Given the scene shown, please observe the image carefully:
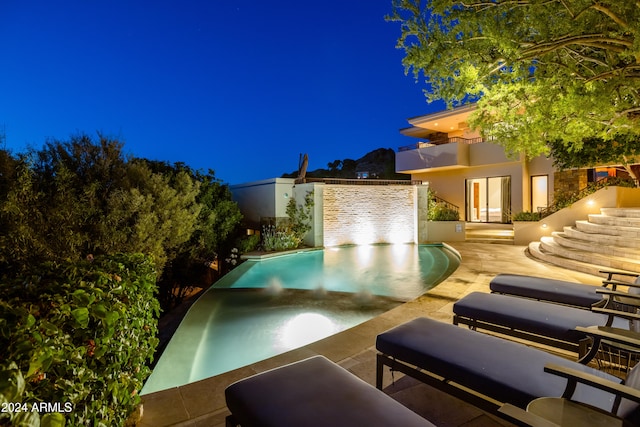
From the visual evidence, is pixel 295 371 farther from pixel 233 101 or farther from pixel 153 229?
pixel 233 101

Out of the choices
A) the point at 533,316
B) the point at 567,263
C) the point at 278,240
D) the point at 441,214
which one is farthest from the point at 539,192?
the point at 533,316

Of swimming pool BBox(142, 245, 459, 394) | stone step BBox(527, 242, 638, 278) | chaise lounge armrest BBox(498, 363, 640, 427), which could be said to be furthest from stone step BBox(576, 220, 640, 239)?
chaise lounge armrest BBox(498, 363, 640, 427)

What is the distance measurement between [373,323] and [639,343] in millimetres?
2416

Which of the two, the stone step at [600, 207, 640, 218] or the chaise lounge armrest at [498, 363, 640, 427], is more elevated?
the stone step at [600, 207, 640, 218]

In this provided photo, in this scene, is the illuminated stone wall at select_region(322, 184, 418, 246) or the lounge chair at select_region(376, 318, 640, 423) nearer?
the lounge chair at select_region(376, 318, 640, 423)

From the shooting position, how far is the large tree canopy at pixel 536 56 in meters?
4.34

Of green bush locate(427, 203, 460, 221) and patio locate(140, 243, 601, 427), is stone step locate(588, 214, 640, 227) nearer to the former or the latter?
green bush locate(427, 203, 460, 221)

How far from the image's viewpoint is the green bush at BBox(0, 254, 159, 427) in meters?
1.03

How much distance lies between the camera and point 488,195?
18125 millimetres

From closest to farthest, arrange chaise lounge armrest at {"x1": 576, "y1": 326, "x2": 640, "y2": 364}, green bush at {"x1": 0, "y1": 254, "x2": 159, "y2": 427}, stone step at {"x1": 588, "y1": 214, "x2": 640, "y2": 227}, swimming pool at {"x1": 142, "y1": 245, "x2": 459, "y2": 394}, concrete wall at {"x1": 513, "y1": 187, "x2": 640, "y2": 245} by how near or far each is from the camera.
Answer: green bush at {"x1": 0, "y1": 254, "x2": 159, "y2": 427}, chaise lounge armrest at {"x1": 576, "y1": 326, "x2": 640, "y2": 364}, swimming pool at {"x1": 142, "y1": 245, "x2": 459, "y2": 394}, stone step at {"x1": 588, "y1": 214, "x2": 640, "y2": 227}, concrete wall at {"x1": 513, "y1": 187, "x2": 640, "y2": 245}

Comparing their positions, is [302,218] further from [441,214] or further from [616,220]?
[616,220]

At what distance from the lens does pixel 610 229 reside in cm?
800

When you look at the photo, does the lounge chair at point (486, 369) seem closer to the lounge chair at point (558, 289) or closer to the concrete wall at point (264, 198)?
the lounge chair at point (558, 289)

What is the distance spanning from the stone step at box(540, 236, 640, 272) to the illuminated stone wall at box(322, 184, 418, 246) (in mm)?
6389
